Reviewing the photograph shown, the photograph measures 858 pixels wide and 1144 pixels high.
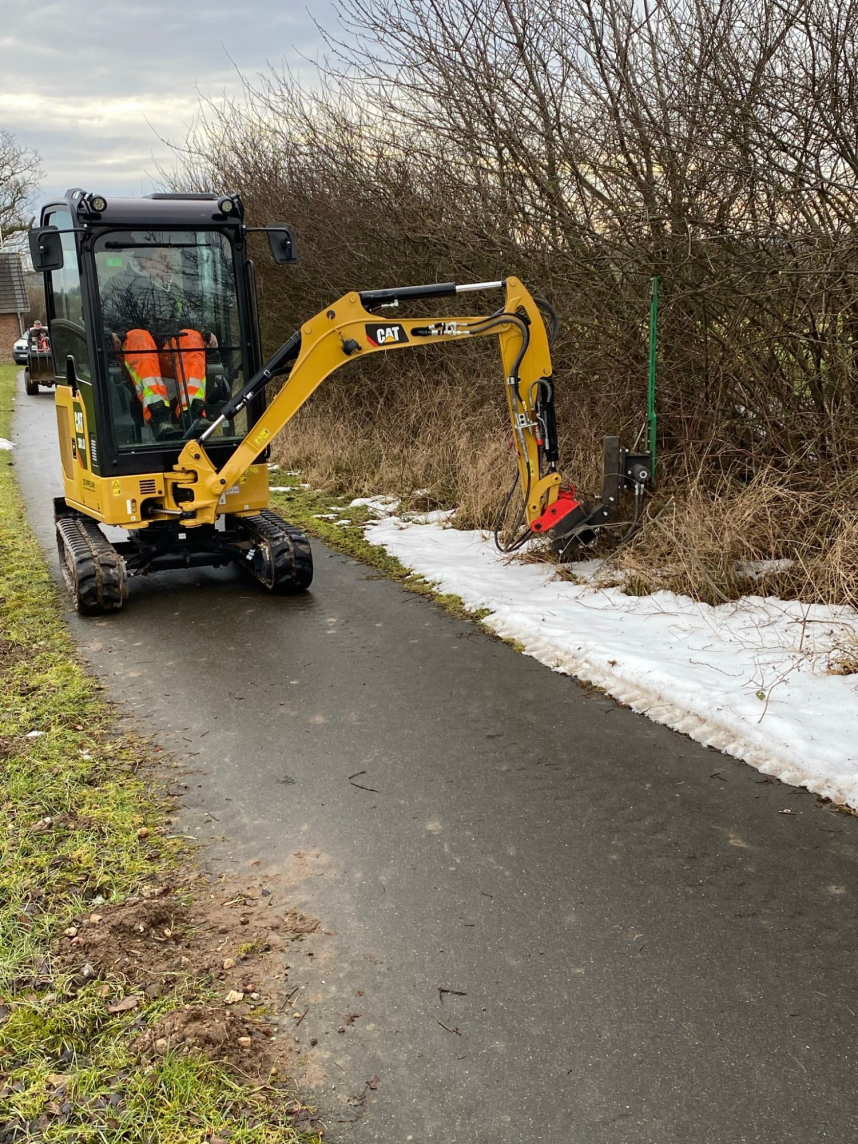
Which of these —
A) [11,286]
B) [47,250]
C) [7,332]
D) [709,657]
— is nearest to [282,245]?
[47,250]

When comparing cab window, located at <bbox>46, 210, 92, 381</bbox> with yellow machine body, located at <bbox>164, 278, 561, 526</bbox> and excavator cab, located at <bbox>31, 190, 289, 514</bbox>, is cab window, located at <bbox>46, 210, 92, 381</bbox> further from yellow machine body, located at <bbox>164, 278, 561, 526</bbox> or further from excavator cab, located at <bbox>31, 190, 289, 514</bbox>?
yellow machine body, located at <bbox>164, 278, 561, 526</bbox>

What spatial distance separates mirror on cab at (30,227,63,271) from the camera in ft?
21.0

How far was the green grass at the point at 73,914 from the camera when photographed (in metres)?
2.53

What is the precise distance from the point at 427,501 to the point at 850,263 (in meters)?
5.13

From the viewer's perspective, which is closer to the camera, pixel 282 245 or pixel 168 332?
pixel 168 332

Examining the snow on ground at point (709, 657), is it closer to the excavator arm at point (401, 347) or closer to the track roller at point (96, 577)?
the excavator arm at point (401, 347)

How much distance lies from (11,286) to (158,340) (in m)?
49.1

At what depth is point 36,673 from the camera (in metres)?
5.74

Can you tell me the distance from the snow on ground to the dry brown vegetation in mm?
386

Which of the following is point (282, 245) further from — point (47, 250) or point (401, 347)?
point (47, 250)

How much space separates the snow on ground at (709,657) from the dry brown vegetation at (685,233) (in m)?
0.39

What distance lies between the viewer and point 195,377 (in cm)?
721

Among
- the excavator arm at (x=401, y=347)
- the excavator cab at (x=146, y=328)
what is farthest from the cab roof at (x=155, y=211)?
the excavator arm at (x=401, y=347)

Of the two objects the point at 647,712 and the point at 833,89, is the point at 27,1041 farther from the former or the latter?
the point at 833,89
